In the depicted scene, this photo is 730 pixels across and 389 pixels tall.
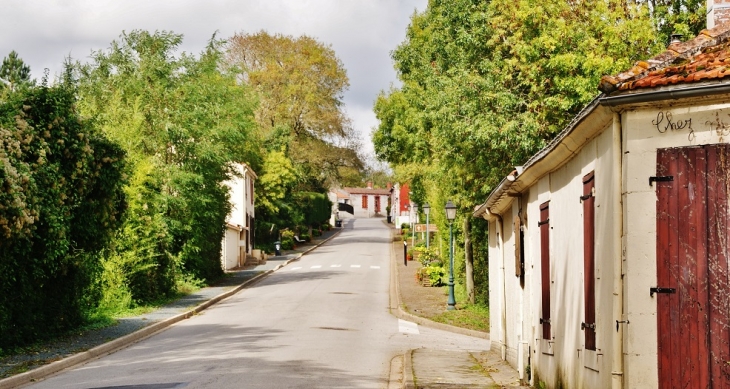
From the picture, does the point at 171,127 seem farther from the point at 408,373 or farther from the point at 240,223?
the point at 240,223

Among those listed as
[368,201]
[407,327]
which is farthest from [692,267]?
[368,201]

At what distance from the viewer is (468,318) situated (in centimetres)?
2895

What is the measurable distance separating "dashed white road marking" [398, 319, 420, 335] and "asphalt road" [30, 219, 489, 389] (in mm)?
35

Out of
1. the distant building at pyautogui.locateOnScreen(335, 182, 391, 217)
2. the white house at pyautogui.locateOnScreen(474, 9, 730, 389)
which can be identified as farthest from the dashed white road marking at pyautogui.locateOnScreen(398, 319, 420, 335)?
the distant building at pyautogui.locateOnScreen(335, 182, 391, 217)

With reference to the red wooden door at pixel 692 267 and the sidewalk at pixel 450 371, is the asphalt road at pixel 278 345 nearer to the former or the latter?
the sidewalk at pixel 450 371

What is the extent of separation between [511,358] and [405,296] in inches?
790

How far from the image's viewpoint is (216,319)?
90.3ft

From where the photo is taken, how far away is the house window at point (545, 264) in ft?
38.9

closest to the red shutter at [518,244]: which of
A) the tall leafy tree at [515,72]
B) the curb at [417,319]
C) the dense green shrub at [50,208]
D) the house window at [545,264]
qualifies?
the house window at [545,264]

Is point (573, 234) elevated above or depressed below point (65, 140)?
below

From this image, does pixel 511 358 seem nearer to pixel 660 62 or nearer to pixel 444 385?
pixel 444 385

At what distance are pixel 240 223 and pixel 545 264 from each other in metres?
50.4

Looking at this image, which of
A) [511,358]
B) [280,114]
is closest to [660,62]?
[511,358]

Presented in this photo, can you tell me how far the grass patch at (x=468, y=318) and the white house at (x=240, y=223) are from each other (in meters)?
24.5
